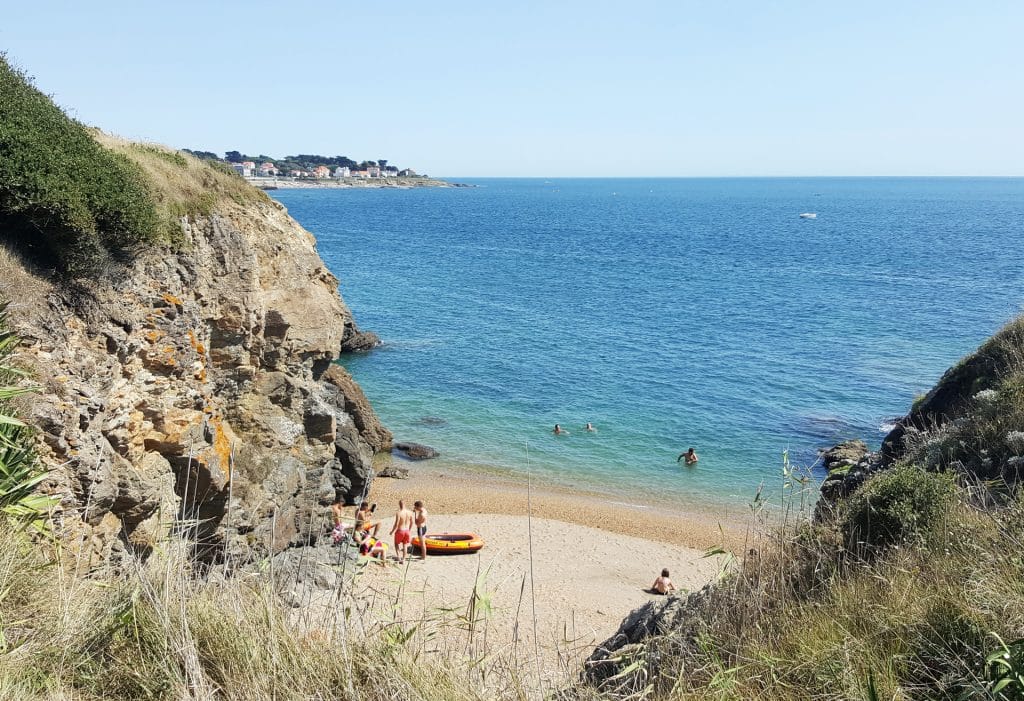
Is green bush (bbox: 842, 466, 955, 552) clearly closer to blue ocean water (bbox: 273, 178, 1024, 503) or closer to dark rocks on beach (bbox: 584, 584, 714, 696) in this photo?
dark rocks on beach (bbox: 584, 584, 714, 696)

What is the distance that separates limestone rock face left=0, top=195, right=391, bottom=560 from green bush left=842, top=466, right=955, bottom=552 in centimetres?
619

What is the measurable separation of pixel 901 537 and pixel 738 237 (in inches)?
3851

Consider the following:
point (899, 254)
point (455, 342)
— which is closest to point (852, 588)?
point (455, 342)

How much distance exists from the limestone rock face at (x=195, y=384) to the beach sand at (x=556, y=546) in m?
3.13

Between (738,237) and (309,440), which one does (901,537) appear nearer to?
(309,440)

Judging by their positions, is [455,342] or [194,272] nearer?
[194,272]

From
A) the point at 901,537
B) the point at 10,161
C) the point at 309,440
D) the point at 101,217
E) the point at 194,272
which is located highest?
the point at 10,161

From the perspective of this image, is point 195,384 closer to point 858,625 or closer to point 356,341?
point 858,625

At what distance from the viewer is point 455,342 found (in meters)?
40.7

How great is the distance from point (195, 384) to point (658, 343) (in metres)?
30.9

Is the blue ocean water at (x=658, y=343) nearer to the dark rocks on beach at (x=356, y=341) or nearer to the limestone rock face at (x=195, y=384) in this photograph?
the dark rocks on beach at (x=356, y=341)

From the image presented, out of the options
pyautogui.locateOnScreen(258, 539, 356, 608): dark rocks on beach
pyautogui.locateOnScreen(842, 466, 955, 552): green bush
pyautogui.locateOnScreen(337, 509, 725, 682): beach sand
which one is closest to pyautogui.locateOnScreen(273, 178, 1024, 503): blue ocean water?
pyautogui.locateOnScreen(258, 539, 356, 608): dark rocks on beach

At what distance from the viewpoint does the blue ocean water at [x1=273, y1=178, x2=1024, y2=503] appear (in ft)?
89.3

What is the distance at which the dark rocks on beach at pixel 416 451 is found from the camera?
26156mm
